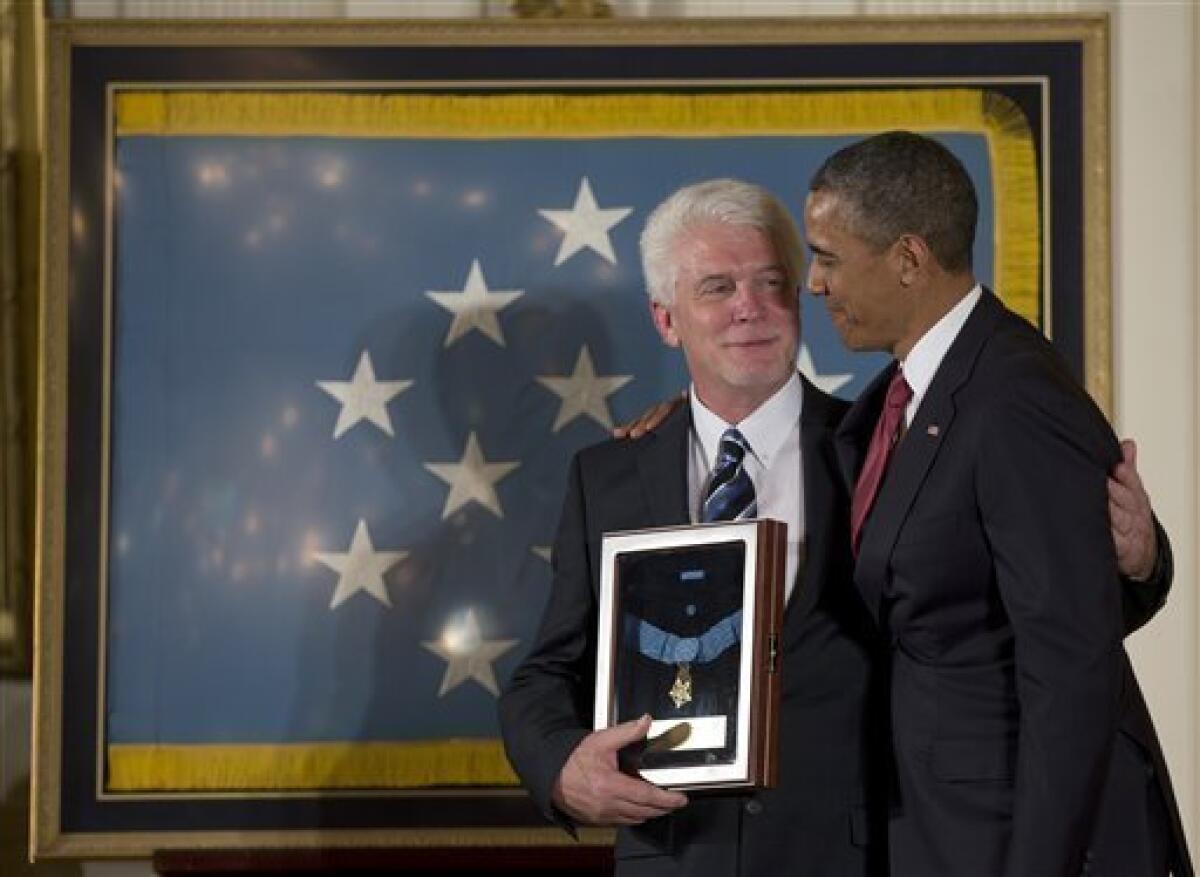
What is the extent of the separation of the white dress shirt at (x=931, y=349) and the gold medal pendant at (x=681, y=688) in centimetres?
39

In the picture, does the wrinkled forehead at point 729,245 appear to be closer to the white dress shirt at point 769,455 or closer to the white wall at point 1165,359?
the white dress shirt at point 769,455

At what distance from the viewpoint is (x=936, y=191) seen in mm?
2615

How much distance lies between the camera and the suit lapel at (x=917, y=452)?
101 inches

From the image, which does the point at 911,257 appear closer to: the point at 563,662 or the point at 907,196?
the point at 907,196

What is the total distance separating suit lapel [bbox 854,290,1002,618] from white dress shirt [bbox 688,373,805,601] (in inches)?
11.6

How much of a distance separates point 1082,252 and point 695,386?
111cm

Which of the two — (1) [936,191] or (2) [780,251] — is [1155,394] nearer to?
(2) [780,251]

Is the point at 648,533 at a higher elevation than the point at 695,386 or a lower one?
lower

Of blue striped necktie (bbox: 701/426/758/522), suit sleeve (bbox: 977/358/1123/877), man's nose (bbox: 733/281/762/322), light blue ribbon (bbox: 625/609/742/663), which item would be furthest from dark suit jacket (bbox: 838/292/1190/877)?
man's nose (bbox: 733/281/762/322)

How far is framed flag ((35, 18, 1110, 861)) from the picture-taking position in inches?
153

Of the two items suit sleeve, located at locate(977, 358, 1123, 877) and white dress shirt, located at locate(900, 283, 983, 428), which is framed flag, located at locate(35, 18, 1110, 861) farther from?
suit sleeve, located at locate(977, 358, 1123, 877)

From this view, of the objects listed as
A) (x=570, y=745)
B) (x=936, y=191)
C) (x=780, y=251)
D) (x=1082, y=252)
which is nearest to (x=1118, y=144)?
(x=1082, y=252)

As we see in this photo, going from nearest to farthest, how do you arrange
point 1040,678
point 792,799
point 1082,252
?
point 1040,678 → point 792,799 → point 1082,252

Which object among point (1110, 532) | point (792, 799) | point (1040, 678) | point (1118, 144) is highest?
point (1118, 144)
